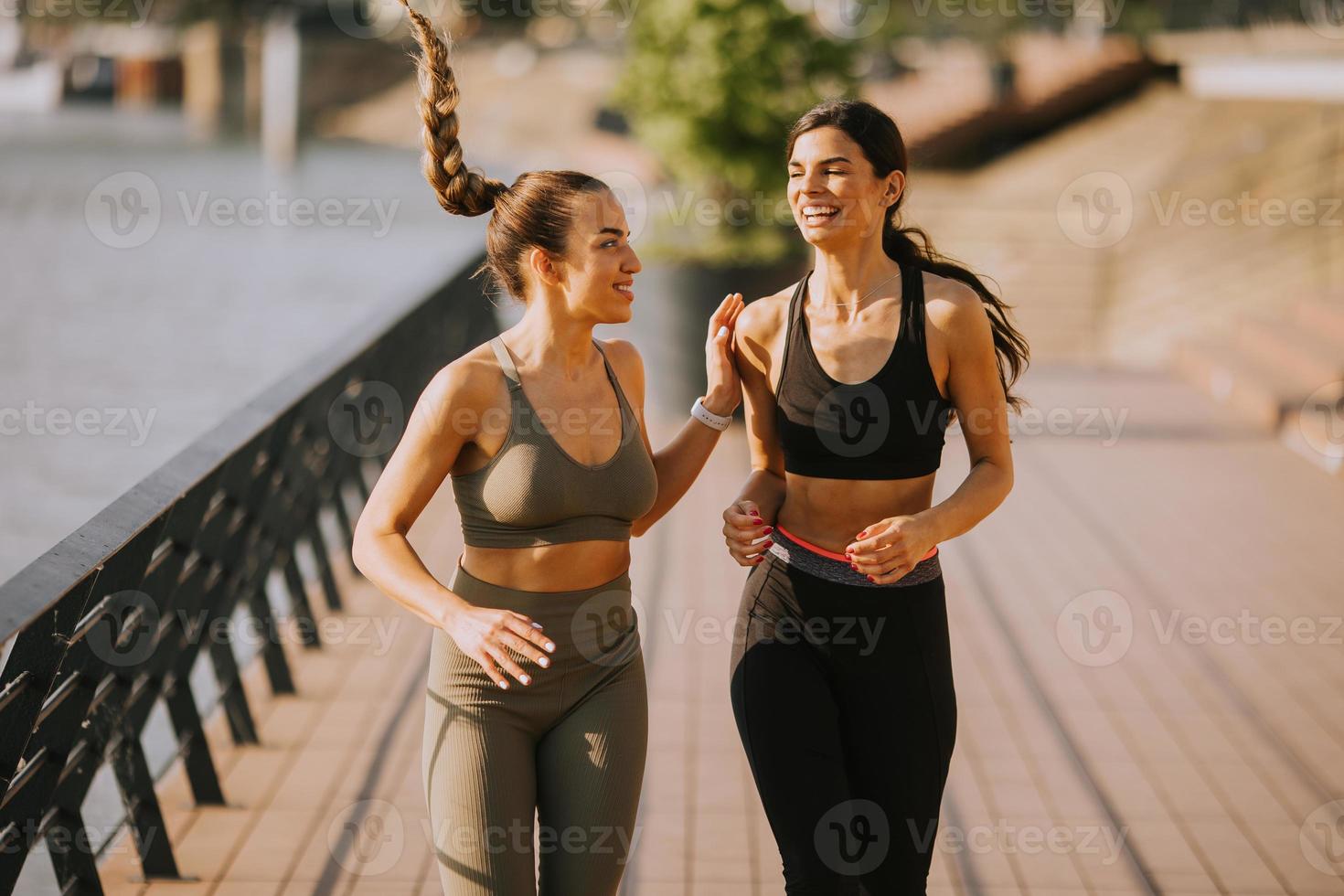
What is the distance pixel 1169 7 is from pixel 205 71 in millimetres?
30968

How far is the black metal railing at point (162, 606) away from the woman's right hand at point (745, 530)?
4.42 feet

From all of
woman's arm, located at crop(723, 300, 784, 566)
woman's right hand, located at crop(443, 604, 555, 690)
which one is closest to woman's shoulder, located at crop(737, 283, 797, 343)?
woman's arm, located at crop(723, 300, 784, 566)

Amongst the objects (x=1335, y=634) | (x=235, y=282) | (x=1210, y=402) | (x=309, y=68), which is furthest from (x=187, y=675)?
(x=309, y=68)

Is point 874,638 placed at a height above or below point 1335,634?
above

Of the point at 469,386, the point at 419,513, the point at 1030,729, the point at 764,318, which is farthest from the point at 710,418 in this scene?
the point at 1030,729

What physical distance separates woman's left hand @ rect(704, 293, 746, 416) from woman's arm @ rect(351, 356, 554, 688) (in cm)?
56

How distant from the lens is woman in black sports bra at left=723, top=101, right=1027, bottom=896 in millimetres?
2814

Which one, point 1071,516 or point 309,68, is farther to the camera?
point 309,68

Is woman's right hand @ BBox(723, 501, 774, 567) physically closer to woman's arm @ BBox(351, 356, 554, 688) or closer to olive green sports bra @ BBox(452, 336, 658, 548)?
olive green sports bra @ BBox(452, 336, 658, 548)

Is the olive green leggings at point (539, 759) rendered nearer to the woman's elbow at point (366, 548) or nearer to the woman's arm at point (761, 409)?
the woman's elbow at point (366, 548)

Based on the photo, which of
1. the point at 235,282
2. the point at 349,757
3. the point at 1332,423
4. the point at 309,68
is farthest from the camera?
the point at 309,68

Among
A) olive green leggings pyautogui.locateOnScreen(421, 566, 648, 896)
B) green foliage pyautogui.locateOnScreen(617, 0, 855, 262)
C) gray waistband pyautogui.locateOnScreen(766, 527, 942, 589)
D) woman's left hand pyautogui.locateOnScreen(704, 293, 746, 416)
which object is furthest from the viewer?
green foliage pyautogui.locateOnScreen(617, 0, 855, 262)

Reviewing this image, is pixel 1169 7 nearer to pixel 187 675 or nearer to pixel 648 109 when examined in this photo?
pixel 648 109

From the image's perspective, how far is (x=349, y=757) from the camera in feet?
15.3
